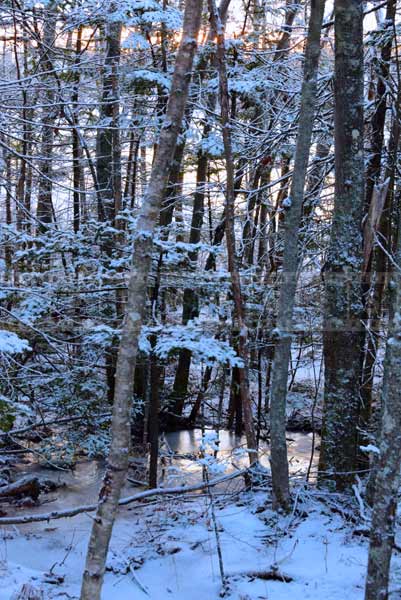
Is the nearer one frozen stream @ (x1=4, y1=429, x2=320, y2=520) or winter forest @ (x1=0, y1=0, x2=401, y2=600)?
winter forest @ (x1=0, y1=0, x2=401, y2=600)

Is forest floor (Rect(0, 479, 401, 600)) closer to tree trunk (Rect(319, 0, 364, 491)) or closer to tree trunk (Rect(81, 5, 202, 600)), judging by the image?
tree trunk (Rect(319, 0, 364, 491))

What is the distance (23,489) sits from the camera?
22.0 ft

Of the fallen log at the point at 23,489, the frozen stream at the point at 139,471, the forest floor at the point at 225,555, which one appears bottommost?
the frozen stream at the point at 139,471

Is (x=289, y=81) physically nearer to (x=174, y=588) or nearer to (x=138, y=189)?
(x=174, y=588)

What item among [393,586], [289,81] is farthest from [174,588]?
[289,81]

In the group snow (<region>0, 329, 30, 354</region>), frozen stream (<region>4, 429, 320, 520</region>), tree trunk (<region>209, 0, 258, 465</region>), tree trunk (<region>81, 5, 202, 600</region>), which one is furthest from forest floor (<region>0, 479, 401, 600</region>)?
snow (<region>0, 329, 30, 354</region>)

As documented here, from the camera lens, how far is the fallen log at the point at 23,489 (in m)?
6.61

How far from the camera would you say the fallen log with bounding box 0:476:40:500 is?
661 cm

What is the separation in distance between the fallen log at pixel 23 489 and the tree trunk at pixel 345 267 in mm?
3641

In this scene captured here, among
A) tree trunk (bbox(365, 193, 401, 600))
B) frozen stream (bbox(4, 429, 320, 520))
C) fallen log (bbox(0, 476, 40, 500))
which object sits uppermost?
tree trunk (bbox(365, 193, 401, 600))

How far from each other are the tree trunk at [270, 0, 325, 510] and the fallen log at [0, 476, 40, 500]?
3264mm

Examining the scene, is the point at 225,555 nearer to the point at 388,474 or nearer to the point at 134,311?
the point at 388,474

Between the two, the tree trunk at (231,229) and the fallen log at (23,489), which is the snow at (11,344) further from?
the fallen log at (23,489)

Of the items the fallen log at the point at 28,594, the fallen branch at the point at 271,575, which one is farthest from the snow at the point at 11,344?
the fallen branch at the point at 271,575
